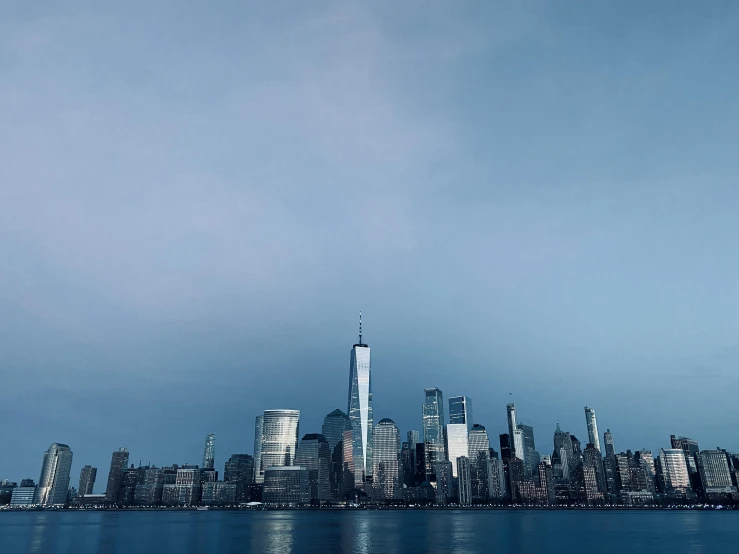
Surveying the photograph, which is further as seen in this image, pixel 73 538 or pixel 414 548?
pixel 73 538

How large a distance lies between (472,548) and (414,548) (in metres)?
11.8

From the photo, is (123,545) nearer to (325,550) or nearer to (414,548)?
(325,550)

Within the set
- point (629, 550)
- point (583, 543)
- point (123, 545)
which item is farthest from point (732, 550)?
point (123, 545)

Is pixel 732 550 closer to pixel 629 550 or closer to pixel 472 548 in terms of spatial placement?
pixel 629 550

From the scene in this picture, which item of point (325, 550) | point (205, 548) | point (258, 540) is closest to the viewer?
point (325, 550)

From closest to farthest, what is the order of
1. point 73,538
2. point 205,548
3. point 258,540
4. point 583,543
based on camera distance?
1. point 205,548
2. point 583,543
3. point 258,540
4. point 73,538

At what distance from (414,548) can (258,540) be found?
4304 centimetres

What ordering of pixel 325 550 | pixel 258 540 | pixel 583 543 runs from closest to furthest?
1. pixel 325 550
2. pixel 583 543
3. pixel 258 540

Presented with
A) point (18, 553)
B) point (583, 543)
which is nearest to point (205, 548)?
point (18, 553)

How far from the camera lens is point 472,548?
349 ft

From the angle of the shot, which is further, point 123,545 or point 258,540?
point 258,540

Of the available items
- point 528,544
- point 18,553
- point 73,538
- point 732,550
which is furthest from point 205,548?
point 732,550

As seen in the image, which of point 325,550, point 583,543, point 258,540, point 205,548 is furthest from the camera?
point 258,540

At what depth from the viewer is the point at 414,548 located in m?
104
